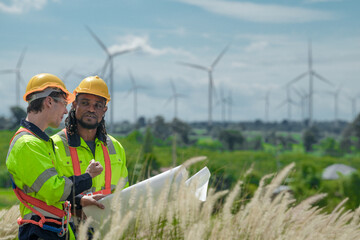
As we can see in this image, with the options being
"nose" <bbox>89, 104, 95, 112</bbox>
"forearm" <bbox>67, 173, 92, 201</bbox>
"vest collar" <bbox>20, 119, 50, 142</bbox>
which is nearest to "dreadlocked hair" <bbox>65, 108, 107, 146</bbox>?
"nose" <bbox>89, 104, 95, 112</bbox>

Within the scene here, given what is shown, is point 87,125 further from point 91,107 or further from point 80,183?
point 80,183

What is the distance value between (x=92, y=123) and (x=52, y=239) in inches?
49.1

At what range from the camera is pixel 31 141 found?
3809 millimetres

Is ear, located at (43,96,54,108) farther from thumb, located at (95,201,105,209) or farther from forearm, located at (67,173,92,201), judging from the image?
thumb, located at (95,201,105,209)

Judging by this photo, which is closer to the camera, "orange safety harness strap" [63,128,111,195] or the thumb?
the thumb

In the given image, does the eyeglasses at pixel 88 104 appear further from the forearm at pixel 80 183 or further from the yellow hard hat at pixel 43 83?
the forearm at pixel 80 183

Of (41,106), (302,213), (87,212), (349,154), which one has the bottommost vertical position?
(349,154)

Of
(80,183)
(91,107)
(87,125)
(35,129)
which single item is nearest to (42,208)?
(80,183)

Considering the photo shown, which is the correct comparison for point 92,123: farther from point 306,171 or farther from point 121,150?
point 306,171

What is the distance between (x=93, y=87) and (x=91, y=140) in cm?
56

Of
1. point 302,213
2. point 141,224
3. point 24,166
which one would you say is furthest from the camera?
point 302,213

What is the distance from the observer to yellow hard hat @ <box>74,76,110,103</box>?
16.2 feet

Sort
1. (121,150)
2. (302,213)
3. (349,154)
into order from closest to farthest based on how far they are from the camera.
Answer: (121,150)
(302,213)
(349,154)

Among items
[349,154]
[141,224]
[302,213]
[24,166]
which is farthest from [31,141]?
[349,154]
